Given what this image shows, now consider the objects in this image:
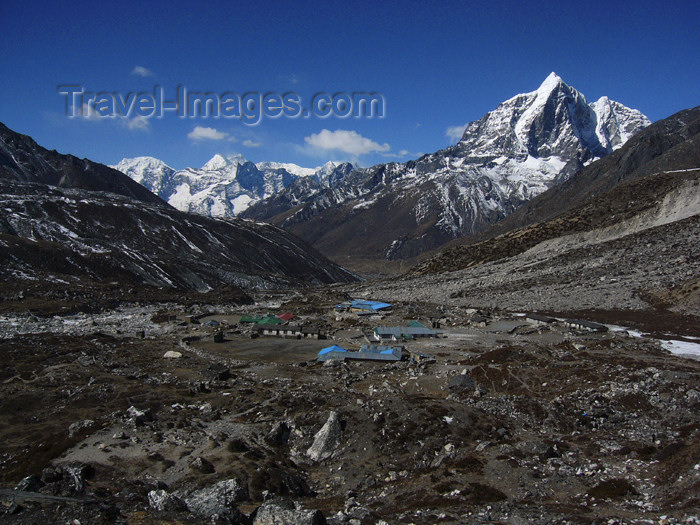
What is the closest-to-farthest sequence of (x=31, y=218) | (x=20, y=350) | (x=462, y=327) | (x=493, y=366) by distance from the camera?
(x=493, y=366) < (x=20, y=350) < (x=462, y=327) < (x=31, y=218)

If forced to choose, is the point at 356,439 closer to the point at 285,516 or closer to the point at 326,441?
the point at 326,441

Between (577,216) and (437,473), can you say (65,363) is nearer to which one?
(437,473)

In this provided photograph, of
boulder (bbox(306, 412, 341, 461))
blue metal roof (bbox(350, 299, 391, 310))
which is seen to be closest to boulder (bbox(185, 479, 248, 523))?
boulder (bbox(306, 412, 341, 461))

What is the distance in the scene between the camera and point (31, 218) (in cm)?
15138

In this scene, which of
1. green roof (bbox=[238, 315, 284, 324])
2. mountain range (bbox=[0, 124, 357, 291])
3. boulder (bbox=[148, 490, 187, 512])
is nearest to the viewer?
boulder (bbox=[148, 490, 187, 512])

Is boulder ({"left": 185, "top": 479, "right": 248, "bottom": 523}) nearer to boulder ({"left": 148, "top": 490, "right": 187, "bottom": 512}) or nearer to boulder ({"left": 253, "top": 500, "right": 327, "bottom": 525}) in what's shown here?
boulder ({"left": 148, "top": 490, "right": 187, "bottom": 512})

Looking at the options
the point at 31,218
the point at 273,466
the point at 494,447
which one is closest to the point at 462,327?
the point at 494,447

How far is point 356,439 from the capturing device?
28891 millimetres

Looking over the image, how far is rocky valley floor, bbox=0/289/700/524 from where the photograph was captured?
66.0 feet

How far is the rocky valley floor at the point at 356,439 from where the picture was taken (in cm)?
2012

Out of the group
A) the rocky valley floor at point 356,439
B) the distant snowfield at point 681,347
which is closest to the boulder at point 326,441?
the rocky valley floor at point 356,439

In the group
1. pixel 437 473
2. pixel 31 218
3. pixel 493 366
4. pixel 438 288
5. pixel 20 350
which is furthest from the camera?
pixel 31 218

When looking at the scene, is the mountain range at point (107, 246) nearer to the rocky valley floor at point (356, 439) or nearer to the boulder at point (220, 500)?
the rocky valley floor at point (356, 439)

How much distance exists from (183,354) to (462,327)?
41582mm
